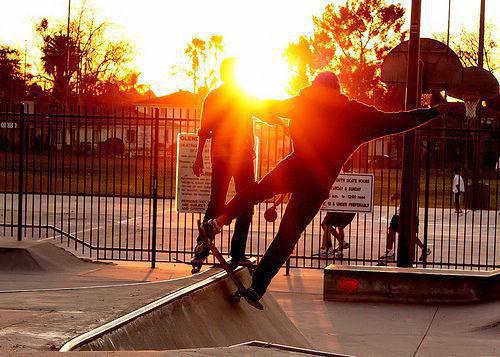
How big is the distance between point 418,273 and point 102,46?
68.2 metres

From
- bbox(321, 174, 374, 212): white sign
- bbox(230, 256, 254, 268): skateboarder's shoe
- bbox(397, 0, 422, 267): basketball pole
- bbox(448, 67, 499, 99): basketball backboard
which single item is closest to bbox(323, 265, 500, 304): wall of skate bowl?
bbox(397, 0, 422, 267): basketball pole

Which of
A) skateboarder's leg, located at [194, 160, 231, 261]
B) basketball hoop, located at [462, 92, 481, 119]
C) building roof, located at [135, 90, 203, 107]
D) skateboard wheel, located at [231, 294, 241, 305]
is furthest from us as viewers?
building roof, located at [135, 90, 203, 107]

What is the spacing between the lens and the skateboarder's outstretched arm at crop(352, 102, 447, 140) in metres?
8.99

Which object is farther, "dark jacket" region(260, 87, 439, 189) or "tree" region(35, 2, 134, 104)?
"tree" region(35, 2, 134, 104)

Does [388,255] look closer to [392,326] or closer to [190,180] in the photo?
[190,180]

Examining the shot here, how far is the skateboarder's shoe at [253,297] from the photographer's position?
8891mm

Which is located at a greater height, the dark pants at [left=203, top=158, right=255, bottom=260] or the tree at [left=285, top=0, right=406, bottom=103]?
the tree at [left=285, top=0, right=406, bottom=103]

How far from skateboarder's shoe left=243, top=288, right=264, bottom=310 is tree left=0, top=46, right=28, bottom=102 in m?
77.3

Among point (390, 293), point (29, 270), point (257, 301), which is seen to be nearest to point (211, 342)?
point (257, 301)

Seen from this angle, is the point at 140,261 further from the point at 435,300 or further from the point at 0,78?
the point at 0,78

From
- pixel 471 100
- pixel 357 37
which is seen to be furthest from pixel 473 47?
pixel 471 100

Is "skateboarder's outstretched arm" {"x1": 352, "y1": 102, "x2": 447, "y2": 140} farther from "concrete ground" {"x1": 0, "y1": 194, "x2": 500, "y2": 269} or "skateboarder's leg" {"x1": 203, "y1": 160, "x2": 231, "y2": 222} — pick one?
"concrete ground" {"x1": 0, "y1": 194, "x2": 500, "y2": 269}

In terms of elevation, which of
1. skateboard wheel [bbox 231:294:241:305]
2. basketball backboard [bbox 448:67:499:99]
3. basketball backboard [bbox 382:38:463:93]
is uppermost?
basketball backboard [bbox 448:67:499:99]

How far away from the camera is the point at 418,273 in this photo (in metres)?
12.8
